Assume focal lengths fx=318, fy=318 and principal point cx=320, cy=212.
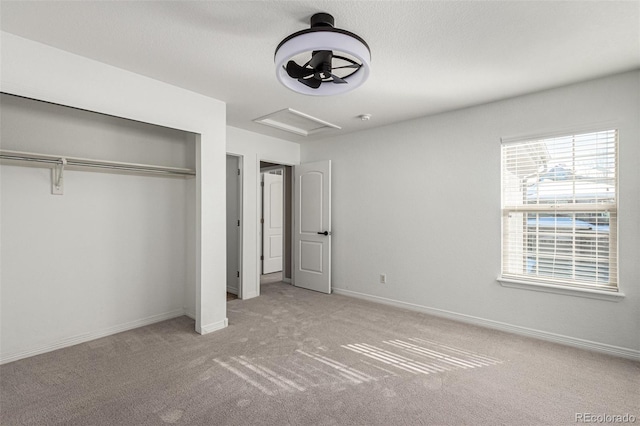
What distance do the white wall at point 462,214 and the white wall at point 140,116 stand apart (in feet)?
6.72

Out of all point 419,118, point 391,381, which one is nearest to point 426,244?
point 419,118

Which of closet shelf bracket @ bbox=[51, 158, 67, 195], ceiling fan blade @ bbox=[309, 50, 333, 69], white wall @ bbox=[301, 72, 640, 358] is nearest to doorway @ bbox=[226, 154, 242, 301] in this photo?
white wall @ bbox=[301, 72, 640, 358]

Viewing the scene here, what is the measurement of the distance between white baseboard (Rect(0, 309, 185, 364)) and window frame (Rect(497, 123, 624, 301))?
3795mm

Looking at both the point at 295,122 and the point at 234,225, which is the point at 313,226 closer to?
the point at 234,225

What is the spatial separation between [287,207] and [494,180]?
354 centimetres

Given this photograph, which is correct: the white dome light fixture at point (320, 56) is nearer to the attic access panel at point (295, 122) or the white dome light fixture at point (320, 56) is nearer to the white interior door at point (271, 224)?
the attic access panel at point (295, 122)

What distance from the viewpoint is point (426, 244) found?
4023 millimetres

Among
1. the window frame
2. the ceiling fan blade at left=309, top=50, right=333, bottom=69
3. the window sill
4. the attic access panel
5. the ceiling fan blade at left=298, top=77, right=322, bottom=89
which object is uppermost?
the attic access panel

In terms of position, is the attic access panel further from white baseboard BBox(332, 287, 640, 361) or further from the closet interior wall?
white baseboard BBox(332, 287, 640, 361)

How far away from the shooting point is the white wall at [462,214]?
278 centimetres

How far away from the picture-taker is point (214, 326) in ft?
11.2

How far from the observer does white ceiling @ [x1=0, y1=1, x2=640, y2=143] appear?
75.6 inches

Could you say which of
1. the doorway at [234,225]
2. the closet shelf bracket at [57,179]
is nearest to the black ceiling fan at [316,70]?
the closet shelf bracket at [57,179]

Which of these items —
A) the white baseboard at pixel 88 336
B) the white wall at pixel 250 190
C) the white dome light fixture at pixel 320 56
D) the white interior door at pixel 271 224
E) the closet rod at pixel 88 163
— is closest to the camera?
the white dome light fixture at pixel 320 56
